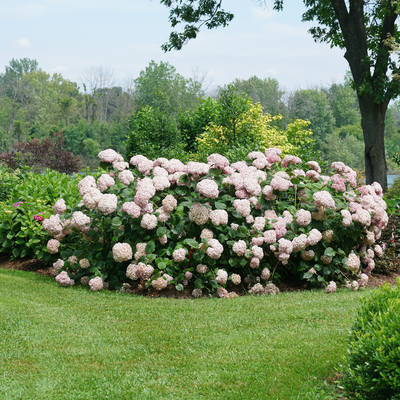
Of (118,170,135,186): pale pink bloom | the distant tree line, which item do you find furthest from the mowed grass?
the distant tree line

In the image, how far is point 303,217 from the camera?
500cm

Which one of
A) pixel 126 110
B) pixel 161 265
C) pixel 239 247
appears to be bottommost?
pixel 161 265

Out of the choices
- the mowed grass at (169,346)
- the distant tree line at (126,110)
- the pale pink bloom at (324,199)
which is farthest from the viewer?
the distant tree line at (126,110)

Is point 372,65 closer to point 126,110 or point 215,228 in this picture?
point 215,228

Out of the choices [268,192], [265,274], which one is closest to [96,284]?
[265,274]

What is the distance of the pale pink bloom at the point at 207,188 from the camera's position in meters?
4.79

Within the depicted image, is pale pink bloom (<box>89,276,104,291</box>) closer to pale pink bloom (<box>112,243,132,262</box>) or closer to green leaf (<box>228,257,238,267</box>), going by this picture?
pale pink bloom (<box>112,243,132,262</box>)

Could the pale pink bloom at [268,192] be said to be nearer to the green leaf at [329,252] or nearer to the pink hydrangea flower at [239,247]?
the pink hydrangea flower at [239,247]

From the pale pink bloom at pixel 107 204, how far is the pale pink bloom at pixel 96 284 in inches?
31.6

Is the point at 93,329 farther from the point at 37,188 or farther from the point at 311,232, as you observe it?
the point at 37,188

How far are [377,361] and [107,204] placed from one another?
3503 millimetres

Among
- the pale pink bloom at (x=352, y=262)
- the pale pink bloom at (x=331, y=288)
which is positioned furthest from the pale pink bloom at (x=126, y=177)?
the pale pink bloom at (x=352, y=262)

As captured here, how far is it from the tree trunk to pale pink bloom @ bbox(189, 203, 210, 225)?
7.10 m

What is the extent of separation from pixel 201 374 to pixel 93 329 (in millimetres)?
1281
